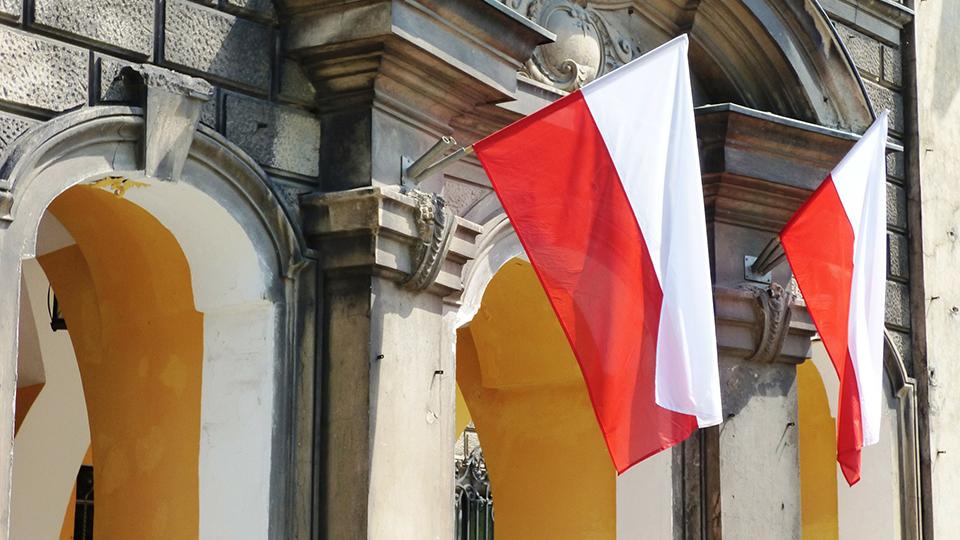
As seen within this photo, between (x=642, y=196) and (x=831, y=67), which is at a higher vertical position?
(x=831, y=67)

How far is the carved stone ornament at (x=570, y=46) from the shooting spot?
30.1 ft

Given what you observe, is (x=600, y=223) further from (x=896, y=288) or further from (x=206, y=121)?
(x=896, y=288)

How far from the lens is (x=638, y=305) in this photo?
7609 millimetres

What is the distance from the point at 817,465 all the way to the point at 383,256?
464cm

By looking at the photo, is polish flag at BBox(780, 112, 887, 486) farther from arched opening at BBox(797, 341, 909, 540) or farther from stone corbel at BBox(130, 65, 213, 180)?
stone corbel at BBox(130, 65, 213, 180)

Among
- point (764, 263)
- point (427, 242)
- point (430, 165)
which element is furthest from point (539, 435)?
point (430, 165)

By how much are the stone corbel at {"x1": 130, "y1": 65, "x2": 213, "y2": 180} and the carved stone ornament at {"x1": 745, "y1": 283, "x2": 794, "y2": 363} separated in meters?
3.75

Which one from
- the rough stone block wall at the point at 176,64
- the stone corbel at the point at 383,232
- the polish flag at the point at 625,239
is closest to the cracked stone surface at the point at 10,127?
the rough stone block wall at the point at 176,64

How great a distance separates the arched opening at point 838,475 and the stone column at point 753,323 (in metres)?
1.10

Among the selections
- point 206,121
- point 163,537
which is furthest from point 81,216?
point 163,537

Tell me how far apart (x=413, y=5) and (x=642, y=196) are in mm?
1217

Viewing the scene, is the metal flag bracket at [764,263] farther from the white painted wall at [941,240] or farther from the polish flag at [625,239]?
the polish flag at [625,239]

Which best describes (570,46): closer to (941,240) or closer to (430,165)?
(430,165)

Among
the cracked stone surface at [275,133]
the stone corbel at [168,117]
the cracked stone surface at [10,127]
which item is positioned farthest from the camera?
the cracked stone surface at [275,133]
